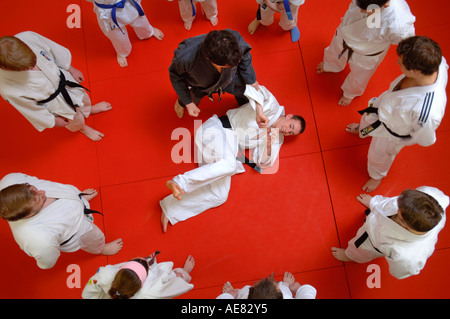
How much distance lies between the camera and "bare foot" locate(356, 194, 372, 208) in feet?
9.96

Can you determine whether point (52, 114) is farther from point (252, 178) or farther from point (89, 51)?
point (252, 178)

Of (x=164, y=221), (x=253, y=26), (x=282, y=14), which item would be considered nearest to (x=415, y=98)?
(x=282, y=14)

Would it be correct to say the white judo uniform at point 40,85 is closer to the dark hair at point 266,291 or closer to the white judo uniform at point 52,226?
the white judo uniform at point 52,226

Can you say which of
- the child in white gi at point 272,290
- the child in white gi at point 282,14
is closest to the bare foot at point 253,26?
the child in white gi at point 282,14

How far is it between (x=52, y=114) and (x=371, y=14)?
8.90 feet

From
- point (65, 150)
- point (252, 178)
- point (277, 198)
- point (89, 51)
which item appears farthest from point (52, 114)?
point (277, 198)

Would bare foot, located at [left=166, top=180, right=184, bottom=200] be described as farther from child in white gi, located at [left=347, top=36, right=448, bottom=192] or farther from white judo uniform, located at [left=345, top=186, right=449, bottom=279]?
child in white gi, located at [left=347, top=36, right=448, bottom=192]

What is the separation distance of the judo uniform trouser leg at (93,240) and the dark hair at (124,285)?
686 mm

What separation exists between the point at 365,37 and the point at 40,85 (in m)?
2.62

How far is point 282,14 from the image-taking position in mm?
3365

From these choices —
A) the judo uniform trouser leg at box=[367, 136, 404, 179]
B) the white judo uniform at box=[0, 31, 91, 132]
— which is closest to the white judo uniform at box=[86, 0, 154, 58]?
the white judo uniform at box=[0, 31, 91, 132]

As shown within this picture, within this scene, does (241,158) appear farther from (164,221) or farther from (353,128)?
(353,128)

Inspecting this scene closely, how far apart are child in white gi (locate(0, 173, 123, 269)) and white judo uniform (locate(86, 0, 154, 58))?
162 cm

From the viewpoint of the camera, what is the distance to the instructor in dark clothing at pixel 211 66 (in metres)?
2.03
